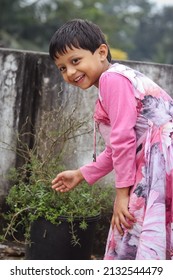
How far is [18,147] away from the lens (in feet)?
12.3

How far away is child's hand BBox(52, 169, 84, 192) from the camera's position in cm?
251

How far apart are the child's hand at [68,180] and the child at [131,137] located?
0.89 ft

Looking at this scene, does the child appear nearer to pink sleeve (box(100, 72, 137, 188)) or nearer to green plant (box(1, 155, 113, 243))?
pink sleeve (box(100, 72, 137, 188))

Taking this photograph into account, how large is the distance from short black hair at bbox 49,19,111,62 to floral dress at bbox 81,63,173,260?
0.52 feet

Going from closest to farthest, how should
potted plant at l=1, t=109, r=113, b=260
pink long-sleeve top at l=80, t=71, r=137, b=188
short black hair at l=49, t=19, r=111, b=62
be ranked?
pink long-sleeve top at l=80, t=71, r=137, b=188, short black hair at l=49, t=19, r=111, b=62, potted plant at l=1, t=109, r=113, b=260

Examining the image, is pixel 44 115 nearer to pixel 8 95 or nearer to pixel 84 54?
pixel 8 95

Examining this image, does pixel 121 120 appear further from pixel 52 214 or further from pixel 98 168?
pixel 52 214

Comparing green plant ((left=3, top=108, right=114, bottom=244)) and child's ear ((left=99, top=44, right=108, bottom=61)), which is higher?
child's ear ((left=99, top=44, right=108, bottom=61))

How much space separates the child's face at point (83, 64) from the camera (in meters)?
2.29

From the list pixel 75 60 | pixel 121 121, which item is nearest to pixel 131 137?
pixel 121 121

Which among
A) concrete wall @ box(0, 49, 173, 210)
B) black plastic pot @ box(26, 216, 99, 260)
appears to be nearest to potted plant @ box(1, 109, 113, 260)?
black plastic pot @ box(26, 216, 99, 260)

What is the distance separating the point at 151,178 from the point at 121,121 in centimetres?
28

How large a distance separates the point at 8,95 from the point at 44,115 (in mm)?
318

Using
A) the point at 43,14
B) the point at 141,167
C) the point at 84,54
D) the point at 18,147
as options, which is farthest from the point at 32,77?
the point at 43,14
